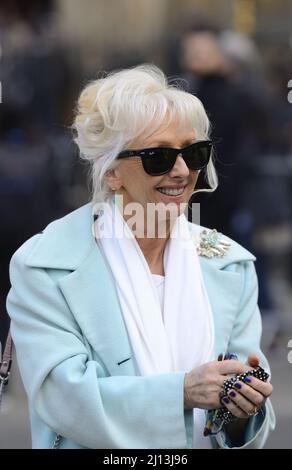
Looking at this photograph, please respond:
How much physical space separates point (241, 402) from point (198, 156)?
2.25ft

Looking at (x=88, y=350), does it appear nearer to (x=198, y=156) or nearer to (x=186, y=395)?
(x=186, y=395)

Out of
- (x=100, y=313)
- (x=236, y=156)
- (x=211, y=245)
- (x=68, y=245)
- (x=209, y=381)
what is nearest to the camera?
(x=209, y=381)

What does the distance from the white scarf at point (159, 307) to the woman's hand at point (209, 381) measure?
0.44 feet

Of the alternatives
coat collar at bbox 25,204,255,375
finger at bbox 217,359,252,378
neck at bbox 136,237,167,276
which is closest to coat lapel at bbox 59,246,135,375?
coat collar at bbox 25,204,255,375

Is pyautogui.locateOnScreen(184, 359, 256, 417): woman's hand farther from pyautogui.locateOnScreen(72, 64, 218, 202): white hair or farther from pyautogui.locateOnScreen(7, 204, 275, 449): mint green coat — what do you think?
pyautogui.locateOnScreen(72, 64, 218, 202): white hair

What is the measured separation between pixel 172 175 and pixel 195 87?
457cm

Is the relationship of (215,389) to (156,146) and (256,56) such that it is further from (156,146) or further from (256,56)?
(256,56)

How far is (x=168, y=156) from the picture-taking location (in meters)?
3.12

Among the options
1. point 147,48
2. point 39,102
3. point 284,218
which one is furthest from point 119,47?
point 284,218

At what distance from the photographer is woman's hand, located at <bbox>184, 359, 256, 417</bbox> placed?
2928 mm

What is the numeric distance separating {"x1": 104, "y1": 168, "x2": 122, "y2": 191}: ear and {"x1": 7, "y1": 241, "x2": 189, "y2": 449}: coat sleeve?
35cm

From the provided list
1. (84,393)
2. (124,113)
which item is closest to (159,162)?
(124,113)

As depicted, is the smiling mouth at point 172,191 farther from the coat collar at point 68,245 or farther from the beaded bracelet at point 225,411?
the beaded bracelet at point 225,411

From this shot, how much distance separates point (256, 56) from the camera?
1178 centimetres
